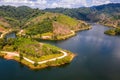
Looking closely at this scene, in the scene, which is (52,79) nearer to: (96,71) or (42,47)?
(96,71)

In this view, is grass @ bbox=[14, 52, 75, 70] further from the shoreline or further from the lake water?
the lake water

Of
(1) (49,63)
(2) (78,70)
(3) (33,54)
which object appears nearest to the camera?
(2) (78,70)

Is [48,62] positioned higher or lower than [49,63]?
higher

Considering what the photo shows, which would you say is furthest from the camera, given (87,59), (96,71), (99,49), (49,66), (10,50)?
(99,49)

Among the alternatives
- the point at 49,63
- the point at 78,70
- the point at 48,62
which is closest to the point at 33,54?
the point at 48,62

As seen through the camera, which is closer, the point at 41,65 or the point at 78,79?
the point at 78,79

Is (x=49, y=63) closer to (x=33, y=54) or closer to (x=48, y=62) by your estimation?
(x=48, y=62)

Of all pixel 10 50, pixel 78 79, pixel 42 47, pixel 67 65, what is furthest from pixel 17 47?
pixel 78 79

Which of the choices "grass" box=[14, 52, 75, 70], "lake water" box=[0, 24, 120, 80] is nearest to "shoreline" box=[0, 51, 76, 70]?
"grass" box=[14, 52, 75, 70]

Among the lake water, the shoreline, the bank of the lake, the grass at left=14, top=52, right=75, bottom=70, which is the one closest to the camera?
the lake water

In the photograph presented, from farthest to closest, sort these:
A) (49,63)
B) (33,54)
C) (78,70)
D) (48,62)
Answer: (33,54)
(48,62)
(49,63)
(78,70)

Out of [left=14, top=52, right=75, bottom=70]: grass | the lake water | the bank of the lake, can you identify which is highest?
the bank of the lake
